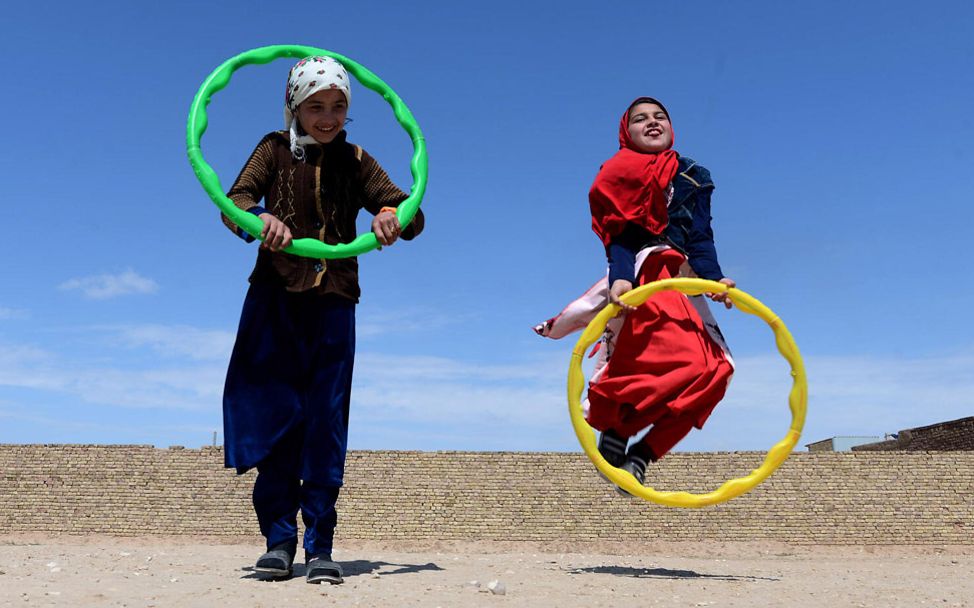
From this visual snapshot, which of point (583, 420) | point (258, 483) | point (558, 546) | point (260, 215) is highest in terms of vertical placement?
point (260, 215)

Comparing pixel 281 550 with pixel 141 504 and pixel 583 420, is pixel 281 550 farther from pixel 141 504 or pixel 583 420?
pixel 141 504

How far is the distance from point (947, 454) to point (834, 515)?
210 inches

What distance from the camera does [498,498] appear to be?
20.5 metres

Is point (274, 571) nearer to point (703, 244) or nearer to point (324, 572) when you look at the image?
point (324, 572)

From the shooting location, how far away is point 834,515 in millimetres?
20703

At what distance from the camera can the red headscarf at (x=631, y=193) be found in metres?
5.00

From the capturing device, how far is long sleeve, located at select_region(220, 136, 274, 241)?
4.65 meters

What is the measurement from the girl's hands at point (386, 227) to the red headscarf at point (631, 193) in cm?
123

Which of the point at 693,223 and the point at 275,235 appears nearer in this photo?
the point at 275,235

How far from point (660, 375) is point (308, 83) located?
2.49 metres

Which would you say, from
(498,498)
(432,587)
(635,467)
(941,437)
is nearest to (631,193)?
(635,467)

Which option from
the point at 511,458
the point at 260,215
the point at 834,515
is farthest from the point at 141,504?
the point at 260,215

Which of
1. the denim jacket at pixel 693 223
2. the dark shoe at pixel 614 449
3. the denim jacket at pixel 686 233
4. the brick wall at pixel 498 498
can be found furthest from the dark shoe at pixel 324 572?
the brick wall at pixel 498 498

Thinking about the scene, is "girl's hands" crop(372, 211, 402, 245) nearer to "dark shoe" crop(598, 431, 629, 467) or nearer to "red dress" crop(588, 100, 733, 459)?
"red dress" crop(588, 100, 733, 459)
